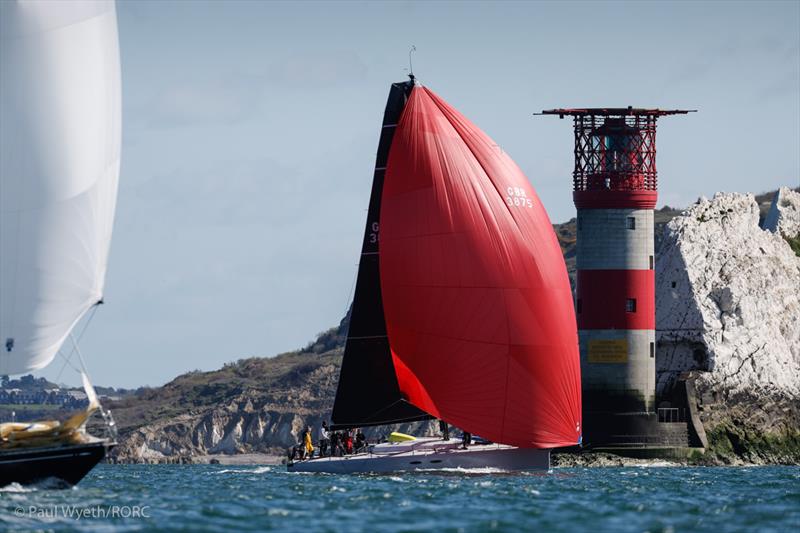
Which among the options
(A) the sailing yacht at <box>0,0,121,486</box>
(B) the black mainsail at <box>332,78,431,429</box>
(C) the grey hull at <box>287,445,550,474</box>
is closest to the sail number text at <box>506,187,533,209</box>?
(B) the black mainsail at <box>332,78,431,429</box>

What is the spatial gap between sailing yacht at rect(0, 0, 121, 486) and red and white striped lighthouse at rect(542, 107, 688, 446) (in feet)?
110

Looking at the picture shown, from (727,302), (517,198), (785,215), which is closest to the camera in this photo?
(517,198)

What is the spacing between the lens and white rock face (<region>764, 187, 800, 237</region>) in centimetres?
9244

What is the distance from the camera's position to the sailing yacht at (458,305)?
52375 mm

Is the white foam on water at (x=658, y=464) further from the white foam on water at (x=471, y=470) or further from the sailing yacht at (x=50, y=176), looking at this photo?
the sailing yacht at (x=50, y=176)

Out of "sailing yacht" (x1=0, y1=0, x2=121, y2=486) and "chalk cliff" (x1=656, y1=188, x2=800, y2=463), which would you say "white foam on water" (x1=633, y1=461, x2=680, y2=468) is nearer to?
"chalk cliff" (x1=656, y1=188, x2=800, y2=463)

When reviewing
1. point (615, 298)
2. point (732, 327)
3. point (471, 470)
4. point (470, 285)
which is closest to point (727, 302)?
point (732, 327)

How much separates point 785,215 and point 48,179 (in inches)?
2332

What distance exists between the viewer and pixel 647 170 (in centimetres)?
7338

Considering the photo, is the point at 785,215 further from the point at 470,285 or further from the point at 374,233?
the point at 470,285

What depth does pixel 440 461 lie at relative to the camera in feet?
175

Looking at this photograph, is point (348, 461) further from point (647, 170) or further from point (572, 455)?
point (647, 170)

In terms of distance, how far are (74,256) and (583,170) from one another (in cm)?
3555

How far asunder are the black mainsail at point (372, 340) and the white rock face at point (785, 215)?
4194 cm
